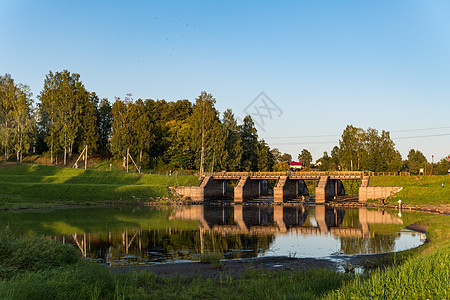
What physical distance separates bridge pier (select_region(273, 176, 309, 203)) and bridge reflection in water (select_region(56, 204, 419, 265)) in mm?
30099

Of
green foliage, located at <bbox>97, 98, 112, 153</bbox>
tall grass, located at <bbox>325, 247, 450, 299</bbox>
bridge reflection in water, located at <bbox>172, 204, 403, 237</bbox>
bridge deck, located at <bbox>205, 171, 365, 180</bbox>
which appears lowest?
bridge reflection in water, located at <bbox>172, 204, 403, 237</bbox>

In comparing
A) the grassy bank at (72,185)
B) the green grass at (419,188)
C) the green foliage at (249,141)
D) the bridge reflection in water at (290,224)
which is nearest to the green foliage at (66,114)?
the grassy bank at (72,185)

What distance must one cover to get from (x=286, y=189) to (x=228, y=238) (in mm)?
52185

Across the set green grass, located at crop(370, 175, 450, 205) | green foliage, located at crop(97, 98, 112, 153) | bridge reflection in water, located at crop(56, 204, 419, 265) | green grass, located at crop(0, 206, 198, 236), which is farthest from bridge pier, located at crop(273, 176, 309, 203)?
green foliage, located at crop(97, 98, 112, 153)

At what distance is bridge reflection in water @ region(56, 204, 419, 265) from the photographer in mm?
28094

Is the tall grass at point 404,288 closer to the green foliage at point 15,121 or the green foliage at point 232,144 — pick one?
the green foliage at point 232,144

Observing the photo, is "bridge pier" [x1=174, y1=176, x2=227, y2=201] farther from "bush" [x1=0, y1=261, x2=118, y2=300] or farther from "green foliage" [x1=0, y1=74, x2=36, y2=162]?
"bush" [x1=0, y1=261, x2=118, y2=300]

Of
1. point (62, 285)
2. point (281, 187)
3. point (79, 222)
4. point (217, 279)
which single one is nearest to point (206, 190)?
point (281, 187)

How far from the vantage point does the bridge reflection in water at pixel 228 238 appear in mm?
28094

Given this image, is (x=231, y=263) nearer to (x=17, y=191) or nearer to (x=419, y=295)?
(x=419, y=295)

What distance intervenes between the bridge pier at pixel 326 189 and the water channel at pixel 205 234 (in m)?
23.4

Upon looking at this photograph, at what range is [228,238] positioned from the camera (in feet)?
119

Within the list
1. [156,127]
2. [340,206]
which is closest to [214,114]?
[156,127]

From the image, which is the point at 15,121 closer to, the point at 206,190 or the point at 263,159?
the point at 206,190
